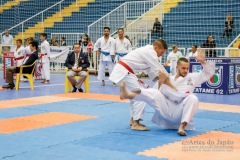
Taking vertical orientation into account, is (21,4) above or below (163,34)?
above

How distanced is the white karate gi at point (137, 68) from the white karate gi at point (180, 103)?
0.31 metres

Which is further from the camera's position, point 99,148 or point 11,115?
point 11,115

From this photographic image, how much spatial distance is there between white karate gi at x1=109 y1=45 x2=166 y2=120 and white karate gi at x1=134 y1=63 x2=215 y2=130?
0.31 m

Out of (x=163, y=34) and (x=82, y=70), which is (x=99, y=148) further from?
(x=163, y=34)

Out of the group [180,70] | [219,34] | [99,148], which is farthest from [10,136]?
[219,34]

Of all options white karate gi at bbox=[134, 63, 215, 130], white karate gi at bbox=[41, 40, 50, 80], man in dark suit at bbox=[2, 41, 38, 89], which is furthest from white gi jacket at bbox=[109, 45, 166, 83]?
white karate gi at bbox=[41, 40, 50, 80]

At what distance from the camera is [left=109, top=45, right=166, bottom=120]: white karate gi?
678cm

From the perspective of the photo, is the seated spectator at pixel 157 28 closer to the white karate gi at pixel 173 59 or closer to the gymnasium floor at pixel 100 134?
the white karate gi at pixel 173 59

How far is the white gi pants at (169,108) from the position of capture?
660 cm

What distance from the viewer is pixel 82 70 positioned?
12539 mm

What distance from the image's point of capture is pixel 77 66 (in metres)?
12.6

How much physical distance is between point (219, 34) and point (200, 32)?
36.5 inches

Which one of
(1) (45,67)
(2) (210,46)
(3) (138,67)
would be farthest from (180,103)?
(2) (210,46)

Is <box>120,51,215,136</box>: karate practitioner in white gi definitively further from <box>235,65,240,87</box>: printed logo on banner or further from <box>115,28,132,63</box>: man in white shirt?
<box>115,28,132,63</box>: man in white shirt
